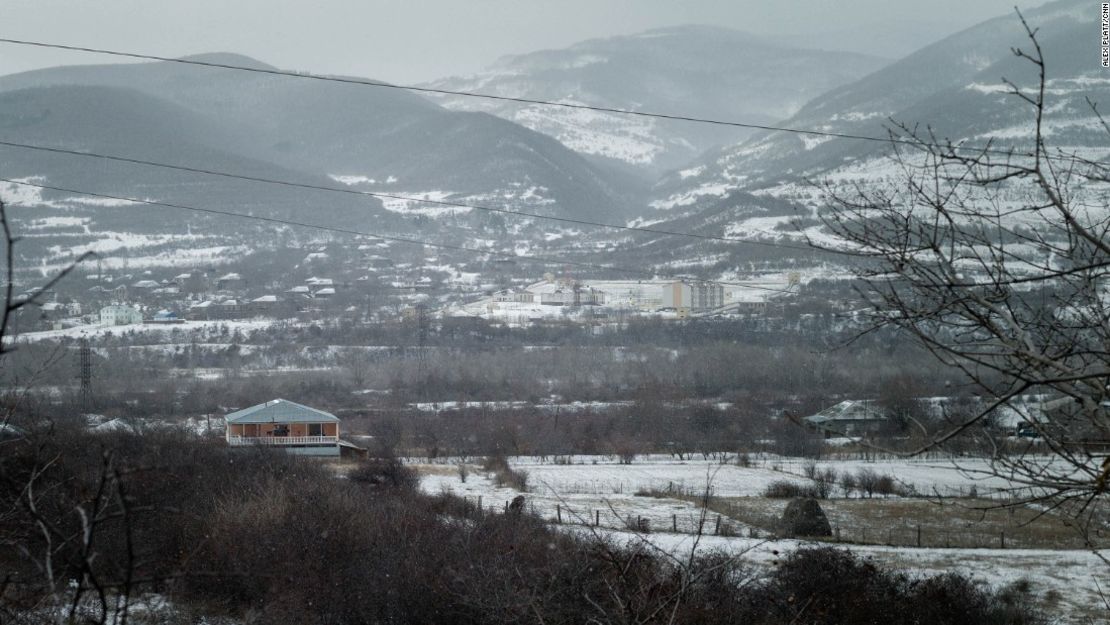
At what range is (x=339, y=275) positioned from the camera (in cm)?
8869

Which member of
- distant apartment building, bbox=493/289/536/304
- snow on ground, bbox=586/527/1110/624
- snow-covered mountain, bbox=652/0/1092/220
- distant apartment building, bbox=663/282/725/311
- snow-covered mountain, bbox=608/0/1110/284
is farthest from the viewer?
snow-covered mountain, bbox=652/0/1092/220

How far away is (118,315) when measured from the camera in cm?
5962

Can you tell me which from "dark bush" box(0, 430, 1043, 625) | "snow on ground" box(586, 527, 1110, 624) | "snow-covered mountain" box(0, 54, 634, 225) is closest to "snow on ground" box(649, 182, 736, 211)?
"snow-covered mountain" box(0, 54, 634, 225)

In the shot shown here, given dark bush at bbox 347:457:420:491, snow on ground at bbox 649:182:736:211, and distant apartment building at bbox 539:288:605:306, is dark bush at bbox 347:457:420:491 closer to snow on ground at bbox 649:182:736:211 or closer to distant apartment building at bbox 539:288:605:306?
distant apartment building at bbox 539:288:605:306

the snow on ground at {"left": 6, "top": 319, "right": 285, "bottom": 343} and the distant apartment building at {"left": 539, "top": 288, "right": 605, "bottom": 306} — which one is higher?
the distant apartment building at {"left": 539, "top": 288, "right": 605, "bottom": 306}

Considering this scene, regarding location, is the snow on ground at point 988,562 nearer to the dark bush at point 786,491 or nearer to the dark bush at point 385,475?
the dark bush at point 385,475

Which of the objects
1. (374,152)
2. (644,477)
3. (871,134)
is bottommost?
(644,477)

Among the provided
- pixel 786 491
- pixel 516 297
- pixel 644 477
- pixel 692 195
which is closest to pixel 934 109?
pixel 516 297

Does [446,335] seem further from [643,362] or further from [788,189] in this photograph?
[788,189]

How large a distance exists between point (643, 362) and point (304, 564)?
39807 millimetres

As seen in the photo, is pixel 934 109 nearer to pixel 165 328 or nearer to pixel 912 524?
pixel 165 328

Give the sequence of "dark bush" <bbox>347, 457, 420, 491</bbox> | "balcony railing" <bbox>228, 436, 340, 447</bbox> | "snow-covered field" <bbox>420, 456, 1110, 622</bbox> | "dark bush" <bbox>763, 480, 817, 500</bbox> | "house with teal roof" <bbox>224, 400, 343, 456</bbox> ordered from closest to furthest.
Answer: "snow-covered field" <bbox>420, 456, 1110, 622</bbox>, "dark bush" <bbox>347, 457, 420, 491</bbox>, "dark bush" <bbox>763, 480, 817, 500</bbox>, "balcony railing" <bbox>228, 436, 340, 447</bbox>, "house with teal roof" <bbox>224, 400, 343, 456</bbox>

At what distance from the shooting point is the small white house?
192ft

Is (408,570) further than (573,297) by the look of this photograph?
No
